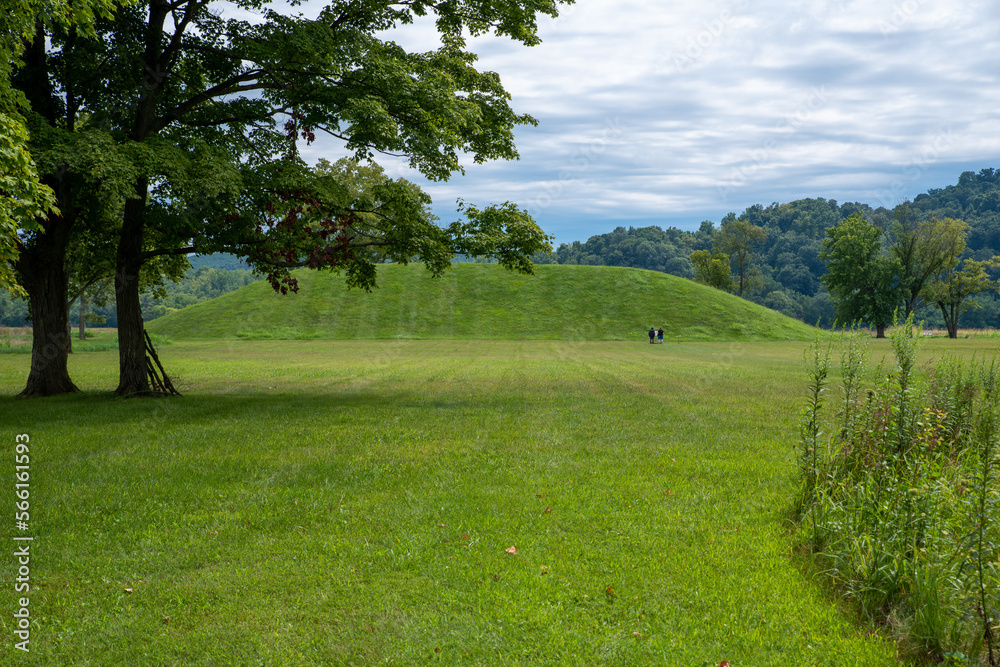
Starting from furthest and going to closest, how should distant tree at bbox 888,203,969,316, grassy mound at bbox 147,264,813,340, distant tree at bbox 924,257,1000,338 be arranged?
distant tree at bbox 924,257,1000,338
distant tree at bbox 888,203,969,316
grassy mound at bbox 147,264,813,340

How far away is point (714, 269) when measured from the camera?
103 metres

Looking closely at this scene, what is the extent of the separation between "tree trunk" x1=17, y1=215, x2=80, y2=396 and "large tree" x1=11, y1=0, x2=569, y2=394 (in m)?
0.06

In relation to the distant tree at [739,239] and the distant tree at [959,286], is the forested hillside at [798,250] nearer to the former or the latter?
the distant tree at [739,239]

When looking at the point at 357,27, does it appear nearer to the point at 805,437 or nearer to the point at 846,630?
the point at 805,437

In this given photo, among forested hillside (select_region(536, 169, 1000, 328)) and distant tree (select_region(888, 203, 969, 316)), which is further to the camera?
forested hillside (select_region(536, 169, 1000, 328))

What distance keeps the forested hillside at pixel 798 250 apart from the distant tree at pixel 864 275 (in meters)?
36.8

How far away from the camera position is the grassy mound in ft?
214

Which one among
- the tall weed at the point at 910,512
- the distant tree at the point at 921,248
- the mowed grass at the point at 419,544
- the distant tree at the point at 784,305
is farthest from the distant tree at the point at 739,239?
the tall weed at the point at 910,512

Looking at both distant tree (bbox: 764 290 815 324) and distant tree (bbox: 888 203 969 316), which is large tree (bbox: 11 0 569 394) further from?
distant tree (bbox: 764 290 815 324)

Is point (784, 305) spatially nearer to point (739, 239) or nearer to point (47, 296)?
point (739, 239)

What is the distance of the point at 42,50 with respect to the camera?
56.3 feet

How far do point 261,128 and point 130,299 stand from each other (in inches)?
255

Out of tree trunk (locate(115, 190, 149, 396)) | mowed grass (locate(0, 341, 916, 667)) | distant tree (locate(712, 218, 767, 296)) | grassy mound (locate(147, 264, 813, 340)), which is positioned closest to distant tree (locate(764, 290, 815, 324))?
distant tree (locate(712, 218, 767, 296))

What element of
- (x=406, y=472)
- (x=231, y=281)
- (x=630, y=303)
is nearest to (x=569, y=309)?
(x=630, y=303)
